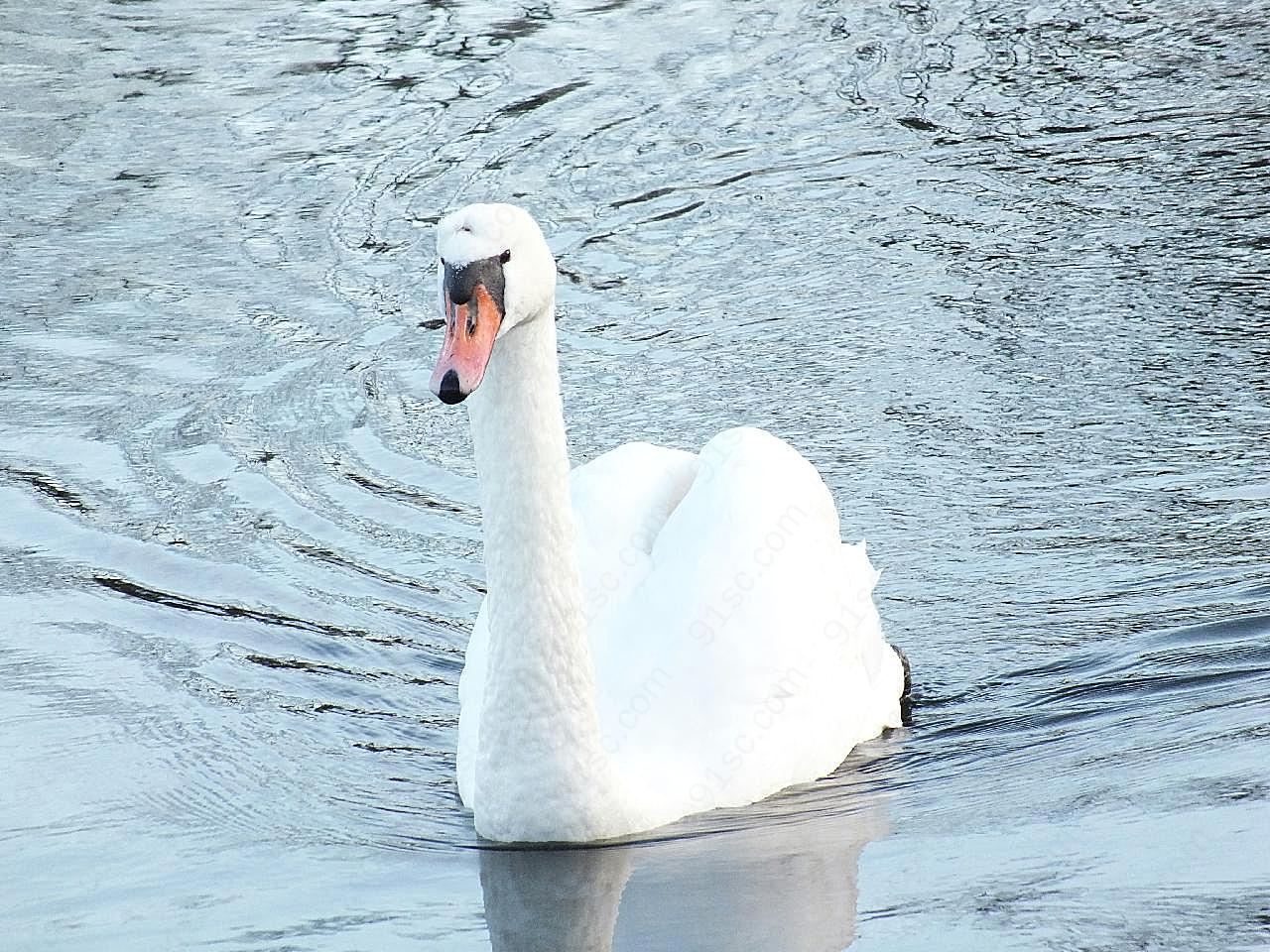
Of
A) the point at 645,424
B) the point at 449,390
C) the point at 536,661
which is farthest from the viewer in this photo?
the point at 645,424

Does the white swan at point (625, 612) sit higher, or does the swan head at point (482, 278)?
the swan head at point (482, 278)

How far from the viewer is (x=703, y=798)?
6043mm

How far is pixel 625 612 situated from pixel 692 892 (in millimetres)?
1240

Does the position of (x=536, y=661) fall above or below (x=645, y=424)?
above

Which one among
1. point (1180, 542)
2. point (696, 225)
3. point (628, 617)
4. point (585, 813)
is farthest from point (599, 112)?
point (585, 813)

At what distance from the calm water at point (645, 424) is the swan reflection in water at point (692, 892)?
0.06 feet

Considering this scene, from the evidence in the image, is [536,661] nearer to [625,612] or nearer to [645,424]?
[625,612]

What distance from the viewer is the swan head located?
5.09 metres

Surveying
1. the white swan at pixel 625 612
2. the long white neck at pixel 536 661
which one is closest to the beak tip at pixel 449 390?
the white swan at pixel 625 612

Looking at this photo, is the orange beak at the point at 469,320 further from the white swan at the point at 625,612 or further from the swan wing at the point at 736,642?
the swan wing at the point at 736,642

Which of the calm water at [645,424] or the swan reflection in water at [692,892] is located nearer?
the swan reflection in water at [692,892]

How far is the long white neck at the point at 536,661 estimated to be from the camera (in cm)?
568

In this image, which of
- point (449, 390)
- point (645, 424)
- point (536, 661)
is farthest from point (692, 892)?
point (645, 424)

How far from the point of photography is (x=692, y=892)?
557 centimetres
